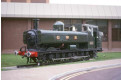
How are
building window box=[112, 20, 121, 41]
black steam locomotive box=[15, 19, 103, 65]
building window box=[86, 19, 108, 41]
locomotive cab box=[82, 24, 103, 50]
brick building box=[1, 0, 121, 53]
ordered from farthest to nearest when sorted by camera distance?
1. building window box=[112, 20, 121, 41]
2. building window box=[86, 19, 108, 41]
3. brick building box=[1, 0, 121, 53]
4. locomotive cab box=[82, 24, 103, 50]
5. black steam locomotive box=[15, 19, 103, 65]

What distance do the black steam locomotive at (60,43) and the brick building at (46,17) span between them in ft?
24.7

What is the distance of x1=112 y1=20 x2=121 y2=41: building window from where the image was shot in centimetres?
3103

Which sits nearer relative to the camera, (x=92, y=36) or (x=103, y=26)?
(x=92, y=36)

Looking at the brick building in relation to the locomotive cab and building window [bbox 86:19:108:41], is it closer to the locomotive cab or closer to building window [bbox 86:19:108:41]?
building window [bbox 86:19:108:41]

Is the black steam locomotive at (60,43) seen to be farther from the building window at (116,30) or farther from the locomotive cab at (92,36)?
the building window at (116,30)

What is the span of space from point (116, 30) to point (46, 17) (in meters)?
10.6

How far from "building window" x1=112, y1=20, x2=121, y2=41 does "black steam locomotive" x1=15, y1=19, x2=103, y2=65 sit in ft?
33.9

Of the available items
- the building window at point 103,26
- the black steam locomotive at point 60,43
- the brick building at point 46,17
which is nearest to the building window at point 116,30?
the brick building at point 46,17

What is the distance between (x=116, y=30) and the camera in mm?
31156

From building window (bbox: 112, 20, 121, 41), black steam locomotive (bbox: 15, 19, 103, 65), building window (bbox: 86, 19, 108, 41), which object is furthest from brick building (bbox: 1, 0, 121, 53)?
black steam locomotive (bbox: 15, 19, 103, 65)

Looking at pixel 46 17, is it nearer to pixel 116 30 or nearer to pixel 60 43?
pixel 60 43

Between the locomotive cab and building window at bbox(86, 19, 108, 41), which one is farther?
building window at bbox(86, 19, 108, 41)

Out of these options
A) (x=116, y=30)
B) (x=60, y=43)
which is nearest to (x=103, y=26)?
(x=116, y=30)

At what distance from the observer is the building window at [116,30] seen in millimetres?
31031
